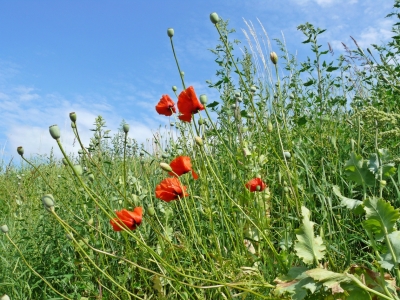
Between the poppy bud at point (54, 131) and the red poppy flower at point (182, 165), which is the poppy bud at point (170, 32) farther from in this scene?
the poppy bud at point (54, 131)

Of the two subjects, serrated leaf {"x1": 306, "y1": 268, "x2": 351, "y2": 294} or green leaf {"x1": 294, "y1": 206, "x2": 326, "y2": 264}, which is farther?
green leaf {"x1": 294, "y1": 206, "x2": 326, "y2": 264}

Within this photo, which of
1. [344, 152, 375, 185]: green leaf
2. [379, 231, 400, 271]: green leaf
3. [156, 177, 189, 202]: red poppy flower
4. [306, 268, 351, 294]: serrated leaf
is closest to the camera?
[306, 268, 351, 294]: serrated leaf

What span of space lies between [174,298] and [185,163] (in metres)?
A: 0.83

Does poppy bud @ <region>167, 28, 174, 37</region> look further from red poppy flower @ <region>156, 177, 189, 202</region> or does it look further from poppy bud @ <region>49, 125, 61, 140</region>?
poppy bud @ <region>49, 125, 61, 140</region>

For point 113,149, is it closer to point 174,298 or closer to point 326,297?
point 174,298

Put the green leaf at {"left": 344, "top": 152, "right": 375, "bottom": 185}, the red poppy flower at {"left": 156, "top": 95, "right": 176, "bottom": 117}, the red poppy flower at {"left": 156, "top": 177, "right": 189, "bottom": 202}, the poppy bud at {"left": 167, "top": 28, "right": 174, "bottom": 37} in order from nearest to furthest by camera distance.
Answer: the green leaf at {"left": 344, "top": 152, "right": 375, "bottom": 185} < the red poppy flower at {"left": 156, "top": 177, "right": 189, "bottom": 202} < the poppy bud at {"left": 167, "top": 28, "right": 174, "bottom": 37} < the red poppy flower at {"left": 156, "top": 95, "right": 176, "bottom": 117}

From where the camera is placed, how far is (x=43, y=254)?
2.48m

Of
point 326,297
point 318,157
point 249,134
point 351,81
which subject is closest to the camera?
point 326,297

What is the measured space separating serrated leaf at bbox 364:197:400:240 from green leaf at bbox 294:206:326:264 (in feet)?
0.56

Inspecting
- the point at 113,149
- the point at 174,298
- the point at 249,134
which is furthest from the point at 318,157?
the point at 113,149

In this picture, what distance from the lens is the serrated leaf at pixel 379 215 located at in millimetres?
1315

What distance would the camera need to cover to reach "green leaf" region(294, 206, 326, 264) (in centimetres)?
136

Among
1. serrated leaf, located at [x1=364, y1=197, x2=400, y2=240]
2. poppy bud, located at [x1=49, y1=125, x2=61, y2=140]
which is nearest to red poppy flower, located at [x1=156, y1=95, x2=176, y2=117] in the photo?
poppy bud, located at [x1=49, y1=125, x2=61, y2=140]

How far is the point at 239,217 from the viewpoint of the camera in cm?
219
